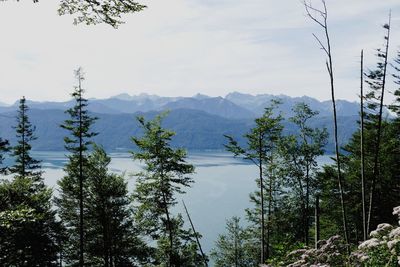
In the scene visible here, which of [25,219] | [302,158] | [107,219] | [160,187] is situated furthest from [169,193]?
[302,158]

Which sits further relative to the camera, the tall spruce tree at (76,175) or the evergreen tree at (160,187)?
the tall spruce tree at (76,175)

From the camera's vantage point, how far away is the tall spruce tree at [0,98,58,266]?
11917mm

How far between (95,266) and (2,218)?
73.0ft

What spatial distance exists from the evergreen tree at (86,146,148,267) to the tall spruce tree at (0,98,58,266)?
308 cm

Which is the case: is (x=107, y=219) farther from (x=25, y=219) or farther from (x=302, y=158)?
(x=25, y=219)

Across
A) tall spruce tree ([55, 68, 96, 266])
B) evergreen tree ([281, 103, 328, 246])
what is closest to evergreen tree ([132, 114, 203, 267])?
tall spruce tree ([55, 68, 96, 266])

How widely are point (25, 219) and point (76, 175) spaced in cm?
1862

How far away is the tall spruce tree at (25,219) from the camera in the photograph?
39.1 ft

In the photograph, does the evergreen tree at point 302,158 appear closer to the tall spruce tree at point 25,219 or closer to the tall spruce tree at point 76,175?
the tall spruce tree at point 76,175

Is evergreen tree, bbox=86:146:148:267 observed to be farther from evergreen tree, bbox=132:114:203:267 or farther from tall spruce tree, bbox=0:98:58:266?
evergreen tree, bbox=132:114:203:267

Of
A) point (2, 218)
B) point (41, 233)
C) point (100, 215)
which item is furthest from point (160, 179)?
point (2, 218)

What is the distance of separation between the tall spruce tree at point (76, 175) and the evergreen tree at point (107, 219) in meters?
0.76

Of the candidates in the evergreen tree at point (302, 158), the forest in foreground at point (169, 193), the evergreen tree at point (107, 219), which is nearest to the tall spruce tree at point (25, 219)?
the forest in foreground at point (169, 193)

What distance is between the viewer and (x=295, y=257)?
1102 cm
